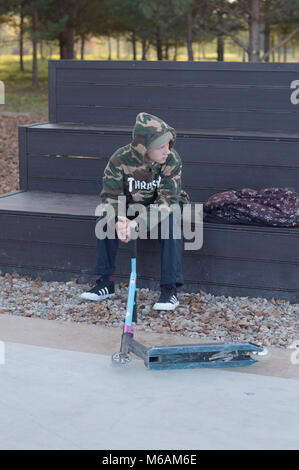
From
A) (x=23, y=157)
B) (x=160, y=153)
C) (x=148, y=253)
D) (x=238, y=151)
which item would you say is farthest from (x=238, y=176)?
(x=23, y=157)

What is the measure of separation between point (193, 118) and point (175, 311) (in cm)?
221

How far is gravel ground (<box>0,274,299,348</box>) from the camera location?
3.99 metres

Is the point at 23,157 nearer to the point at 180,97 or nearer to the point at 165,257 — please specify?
the point at 180,97

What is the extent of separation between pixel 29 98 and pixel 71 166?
47.6 feet

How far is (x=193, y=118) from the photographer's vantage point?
19.7ft

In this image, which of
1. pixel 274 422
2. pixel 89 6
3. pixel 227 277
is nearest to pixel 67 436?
pixel 274 422

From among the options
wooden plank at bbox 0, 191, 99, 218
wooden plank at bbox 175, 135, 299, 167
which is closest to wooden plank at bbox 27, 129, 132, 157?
wooden plank at bbox 0, 191, 99, 218

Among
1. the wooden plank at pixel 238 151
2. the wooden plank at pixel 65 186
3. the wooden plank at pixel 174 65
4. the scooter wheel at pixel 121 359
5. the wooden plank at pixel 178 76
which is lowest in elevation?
the scooter wheel at pixel 121 359

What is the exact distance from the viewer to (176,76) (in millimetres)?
6016

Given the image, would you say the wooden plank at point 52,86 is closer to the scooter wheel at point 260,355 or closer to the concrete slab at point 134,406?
the concrete slab at point 134,406

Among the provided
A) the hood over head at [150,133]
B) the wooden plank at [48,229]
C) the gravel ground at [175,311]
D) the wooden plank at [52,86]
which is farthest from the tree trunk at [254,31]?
the hood over head at [150,133]

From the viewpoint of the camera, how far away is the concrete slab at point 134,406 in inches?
103

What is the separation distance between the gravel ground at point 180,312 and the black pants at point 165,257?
196 millimetres

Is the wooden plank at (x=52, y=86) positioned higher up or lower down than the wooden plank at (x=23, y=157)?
higher up
